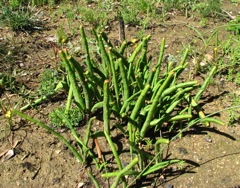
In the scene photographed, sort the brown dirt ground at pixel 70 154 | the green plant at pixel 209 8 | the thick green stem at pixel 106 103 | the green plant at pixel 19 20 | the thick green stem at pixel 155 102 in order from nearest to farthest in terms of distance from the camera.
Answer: the thick green stem at pixel 106 103 < the thick green stem at pixel 155 102 < the brown dirt ground at pixel 70 154 < the green plant at pixel 19 20 < the green plant at pixel 209 8

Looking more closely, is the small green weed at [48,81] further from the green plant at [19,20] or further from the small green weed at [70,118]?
the green plant at [19,20]

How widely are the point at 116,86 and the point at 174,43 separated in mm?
1496

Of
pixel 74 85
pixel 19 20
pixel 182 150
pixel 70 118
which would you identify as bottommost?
pixel 182 150

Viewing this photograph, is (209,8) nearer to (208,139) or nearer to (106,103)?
(208,139)

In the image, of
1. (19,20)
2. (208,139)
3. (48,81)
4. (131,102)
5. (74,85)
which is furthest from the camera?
(19,20)

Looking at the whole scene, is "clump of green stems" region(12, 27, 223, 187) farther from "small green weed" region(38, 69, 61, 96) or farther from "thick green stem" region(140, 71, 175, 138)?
"small green weed" region(38, 69, 61, 96)

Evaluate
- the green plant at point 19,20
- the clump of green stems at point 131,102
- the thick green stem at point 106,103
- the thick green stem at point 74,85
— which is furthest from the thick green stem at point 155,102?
the green plant at point 19,20

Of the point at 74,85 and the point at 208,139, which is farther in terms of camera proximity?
the point at 208,139

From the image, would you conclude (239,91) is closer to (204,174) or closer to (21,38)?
(204,174)

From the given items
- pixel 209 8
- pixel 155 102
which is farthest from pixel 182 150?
pixel 209 8

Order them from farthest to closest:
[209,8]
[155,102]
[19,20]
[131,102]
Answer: [209,8] → [19,20] → [131,102] → [155,102]

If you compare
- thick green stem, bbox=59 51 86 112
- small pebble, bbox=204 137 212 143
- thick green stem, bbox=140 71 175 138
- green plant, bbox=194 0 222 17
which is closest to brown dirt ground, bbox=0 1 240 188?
small pebble, bbox=204 137 212 143

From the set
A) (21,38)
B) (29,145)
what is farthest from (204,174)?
(21,38)

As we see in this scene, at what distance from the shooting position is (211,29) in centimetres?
396
